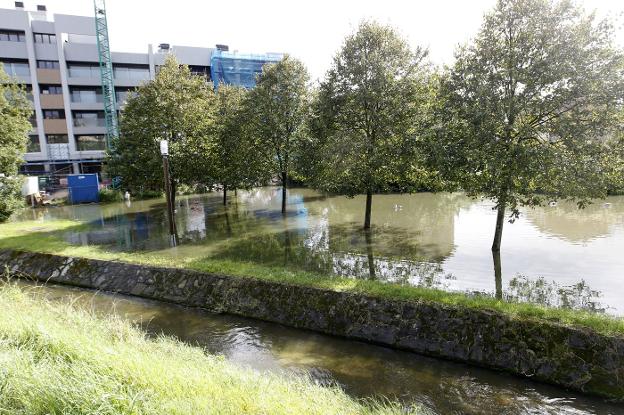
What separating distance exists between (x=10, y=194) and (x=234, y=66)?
3723 cm

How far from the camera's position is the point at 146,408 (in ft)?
14.8

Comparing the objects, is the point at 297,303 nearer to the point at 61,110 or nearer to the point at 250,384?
the point at 250,384

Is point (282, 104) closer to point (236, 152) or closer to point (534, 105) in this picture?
point (236, 152)

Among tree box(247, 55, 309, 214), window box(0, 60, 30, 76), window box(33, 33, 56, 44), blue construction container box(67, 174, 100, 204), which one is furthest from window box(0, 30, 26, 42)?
tree box(247, 55, 309, 214)

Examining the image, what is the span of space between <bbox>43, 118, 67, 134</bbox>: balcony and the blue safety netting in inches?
750

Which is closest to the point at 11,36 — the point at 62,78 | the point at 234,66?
the point at 62,78

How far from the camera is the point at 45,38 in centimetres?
4438

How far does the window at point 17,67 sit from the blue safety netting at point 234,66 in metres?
21.0

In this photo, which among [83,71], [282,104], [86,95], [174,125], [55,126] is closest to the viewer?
[282,104]

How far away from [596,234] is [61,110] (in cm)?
5319

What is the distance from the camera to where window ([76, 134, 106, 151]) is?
153 ft

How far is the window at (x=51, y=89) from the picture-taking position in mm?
44625

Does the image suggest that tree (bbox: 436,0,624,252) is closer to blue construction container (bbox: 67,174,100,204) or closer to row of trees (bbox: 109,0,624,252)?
row of trees (bbox: 109,0,624,252)

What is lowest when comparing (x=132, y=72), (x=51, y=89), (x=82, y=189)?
(x=82, y=189)
